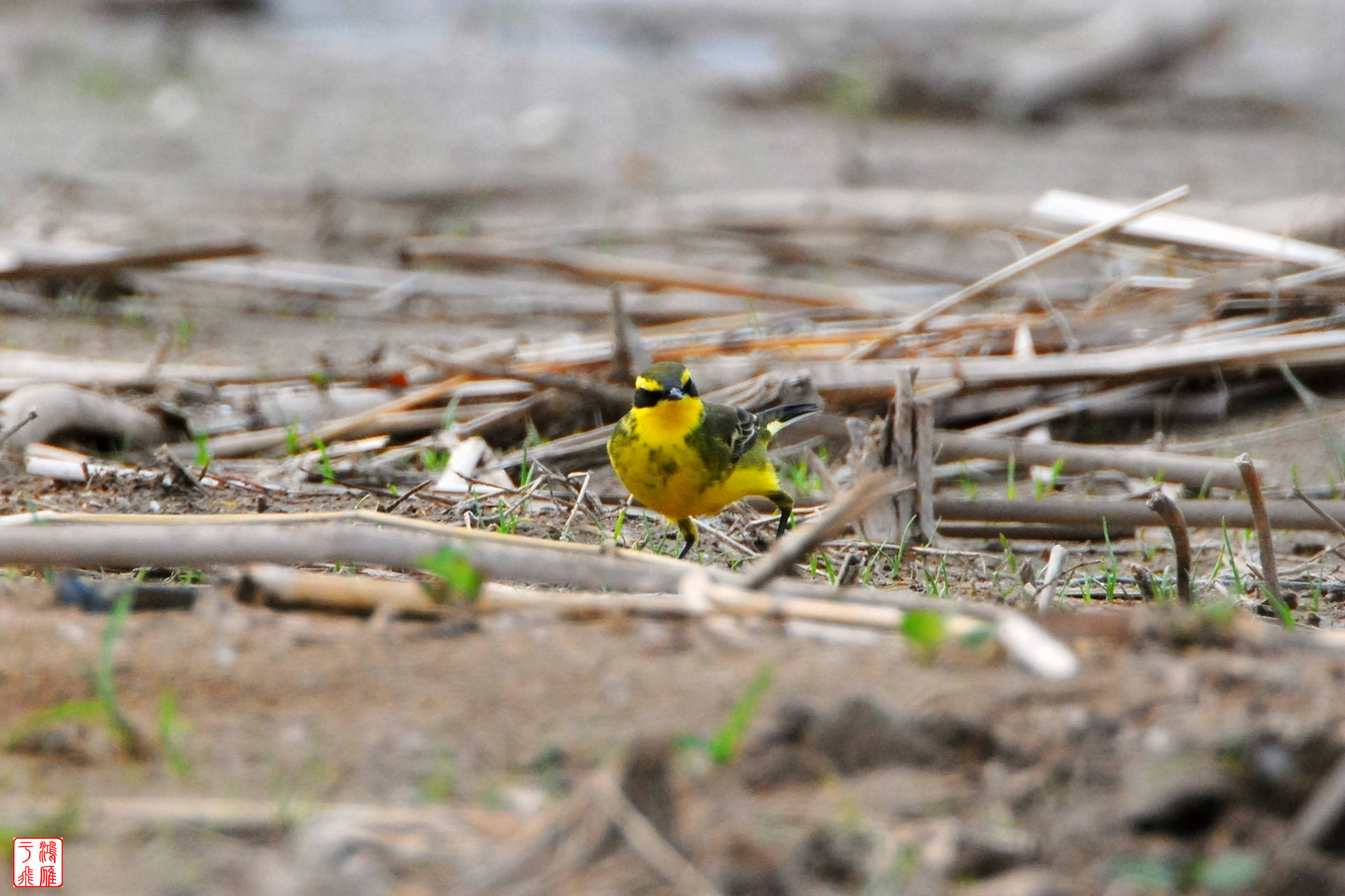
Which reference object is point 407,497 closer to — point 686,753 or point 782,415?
point 782,415

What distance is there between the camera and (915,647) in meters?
2.36

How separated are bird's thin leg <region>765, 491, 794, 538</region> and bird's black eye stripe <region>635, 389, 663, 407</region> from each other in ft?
1.79

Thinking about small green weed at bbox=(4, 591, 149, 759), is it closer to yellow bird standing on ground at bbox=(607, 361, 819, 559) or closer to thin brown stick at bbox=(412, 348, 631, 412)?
yellow bird standing on ground at bbox=(607, 361, 819, 559)

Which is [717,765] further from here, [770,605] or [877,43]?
[877,43]

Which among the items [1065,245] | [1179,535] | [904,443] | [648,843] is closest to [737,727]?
[648,843]

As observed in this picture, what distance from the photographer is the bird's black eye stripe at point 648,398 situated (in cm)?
466

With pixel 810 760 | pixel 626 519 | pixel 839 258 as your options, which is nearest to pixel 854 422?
pixel 626 519

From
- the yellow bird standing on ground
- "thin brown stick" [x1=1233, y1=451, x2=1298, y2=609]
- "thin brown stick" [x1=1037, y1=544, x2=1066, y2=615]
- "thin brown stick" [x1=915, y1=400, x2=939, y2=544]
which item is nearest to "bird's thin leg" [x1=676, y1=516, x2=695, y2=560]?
the yellow bird standing on ground

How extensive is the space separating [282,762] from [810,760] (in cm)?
81

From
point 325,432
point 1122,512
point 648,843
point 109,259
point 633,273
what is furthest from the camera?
point 633,273

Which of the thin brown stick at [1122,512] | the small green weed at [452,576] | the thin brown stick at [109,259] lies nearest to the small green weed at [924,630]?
the small green weed at [452,576]

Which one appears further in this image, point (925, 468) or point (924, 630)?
point (925, 468)

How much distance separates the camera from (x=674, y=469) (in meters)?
4.53

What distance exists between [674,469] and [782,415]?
77 cm
